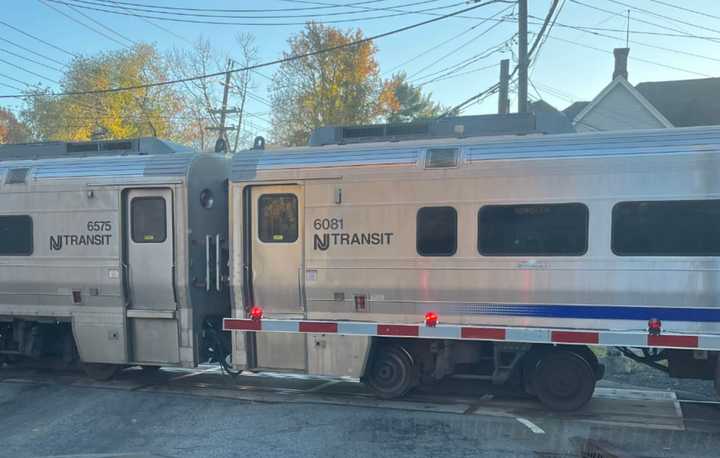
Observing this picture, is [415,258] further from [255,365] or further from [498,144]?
[255,365]

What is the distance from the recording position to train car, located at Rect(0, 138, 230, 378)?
7801 millimetres

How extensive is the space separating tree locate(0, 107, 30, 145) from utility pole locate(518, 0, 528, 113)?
37.6 metres

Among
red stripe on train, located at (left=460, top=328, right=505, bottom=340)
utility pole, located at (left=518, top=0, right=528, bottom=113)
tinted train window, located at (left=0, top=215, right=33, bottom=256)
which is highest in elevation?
utility pole, located at (left=518, top=0, right=528, bottom=113)

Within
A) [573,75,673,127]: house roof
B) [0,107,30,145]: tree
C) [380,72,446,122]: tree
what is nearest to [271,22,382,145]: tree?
[380,72,446,122]: tree

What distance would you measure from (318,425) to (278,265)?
201 centimetres

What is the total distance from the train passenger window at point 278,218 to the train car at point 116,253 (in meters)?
0.75

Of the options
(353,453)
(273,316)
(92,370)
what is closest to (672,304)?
(353,453)

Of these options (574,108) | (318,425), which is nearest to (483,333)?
(318,425)

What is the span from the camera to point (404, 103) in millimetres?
44531

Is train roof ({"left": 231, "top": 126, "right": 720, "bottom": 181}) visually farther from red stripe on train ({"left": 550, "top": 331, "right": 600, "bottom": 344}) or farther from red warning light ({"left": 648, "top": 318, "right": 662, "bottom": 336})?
red stripe on train ({"left": 550, "top": 331, "right": 600, "bottom": 344})

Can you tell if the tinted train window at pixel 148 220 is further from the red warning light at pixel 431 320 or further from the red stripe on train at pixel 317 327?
the red warning light at pixel 431 320

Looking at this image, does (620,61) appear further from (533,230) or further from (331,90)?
(533,230)

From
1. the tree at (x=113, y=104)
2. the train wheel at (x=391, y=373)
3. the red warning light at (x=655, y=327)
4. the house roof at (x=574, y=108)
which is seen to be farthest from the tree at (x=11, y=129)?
the red warning light at (x=655, y=327)

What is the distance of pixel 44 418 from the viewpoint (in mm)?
6977
